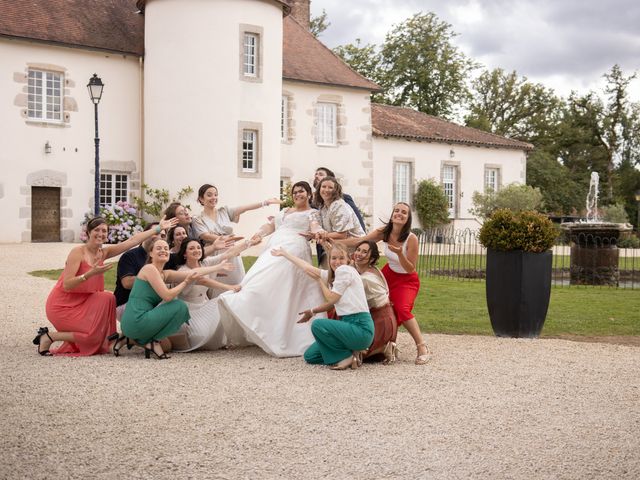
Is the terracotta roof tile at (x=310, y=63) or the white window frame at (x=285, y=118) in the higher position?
the terracotta roof tile at (x=310, y=63)

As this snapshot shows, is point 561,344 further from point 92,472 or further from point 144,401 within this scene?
point 92,472

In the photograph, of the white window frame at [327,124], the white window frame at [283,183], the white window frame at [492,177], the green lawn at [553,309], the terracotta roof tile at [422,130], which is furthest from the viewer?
the white window frame at [492,177]

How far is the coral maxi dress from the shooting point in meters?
7.32

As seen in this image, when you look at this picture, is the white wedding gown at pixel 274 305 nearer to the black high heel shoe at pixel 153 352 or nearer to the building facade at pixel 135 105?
the black high heel shoe at pixel 153 352

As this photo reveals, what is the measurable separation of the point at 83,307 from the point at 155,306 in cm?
70

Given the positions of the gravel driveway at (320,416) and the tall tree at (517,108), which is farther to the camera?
the tall tree at (517,108)

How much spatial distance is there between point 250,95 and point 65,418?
1816 centimetres

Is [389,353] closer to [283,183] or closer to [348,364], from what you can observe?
[348,364]

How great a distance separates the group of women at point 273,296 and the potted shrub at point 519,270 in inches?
56.5

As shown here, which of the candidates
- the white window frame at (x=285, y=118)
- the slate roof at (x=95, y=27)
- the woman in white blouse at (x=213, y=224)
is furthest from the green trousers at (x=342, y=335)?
the white window frame at (x=285, y=118)

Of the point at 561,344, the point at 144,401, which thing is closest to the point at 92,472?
the point at 144,401

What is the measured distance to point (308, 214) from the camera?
25.3ft

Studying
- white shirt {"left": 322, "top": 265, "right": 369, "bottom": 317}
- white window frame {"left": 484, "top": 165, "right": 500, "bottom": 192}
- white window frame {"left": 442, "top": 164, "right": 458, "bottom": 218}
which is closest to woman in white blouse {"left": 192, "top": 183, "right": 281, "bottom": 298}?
white shirt {"left": 322, "top": 265, "right": 369, "bottom": 317}

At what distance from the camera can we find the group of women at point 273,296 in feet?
22.7
